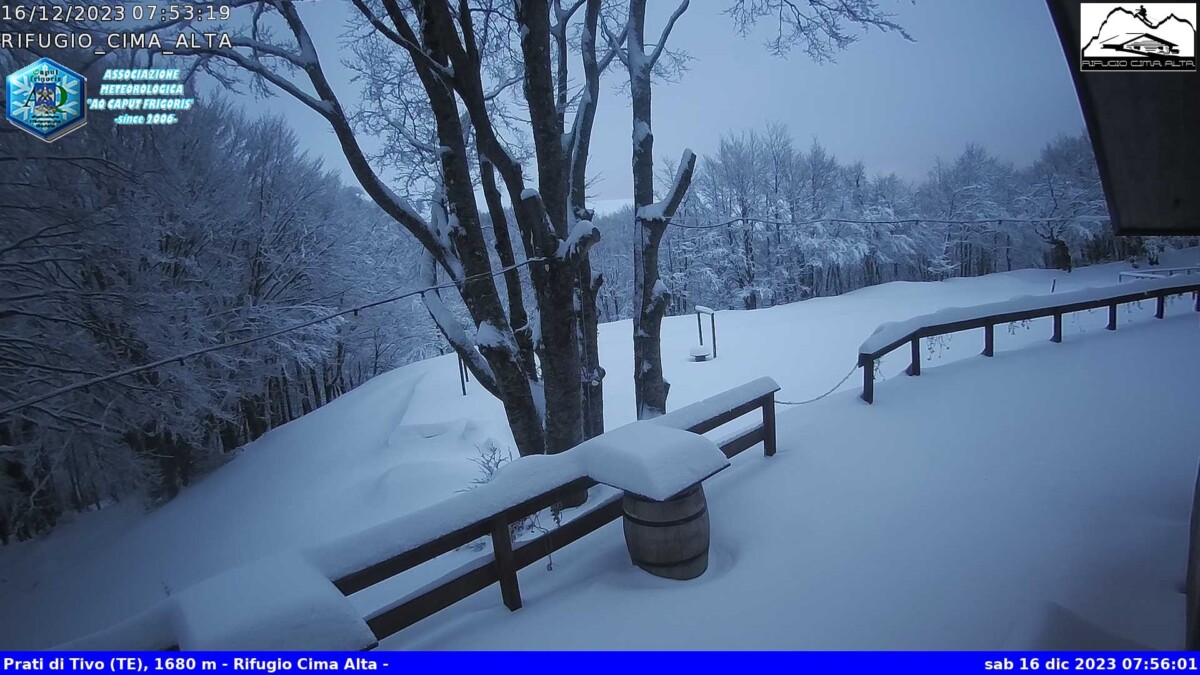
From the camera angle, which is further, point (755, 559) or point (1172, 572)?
point (755, 559)

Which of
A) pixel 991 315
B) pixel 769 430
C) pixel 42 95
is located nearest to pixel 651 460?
pixel 769 430

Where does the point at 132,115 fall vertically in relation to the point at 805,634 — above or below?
above

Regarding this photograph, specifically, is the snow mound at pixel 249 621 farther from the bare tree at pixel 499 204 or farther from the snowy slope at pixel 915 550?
the bare tree at pixel 499 204

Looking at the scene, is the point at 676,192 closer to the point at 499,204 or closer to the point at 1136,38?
the point at 499,204

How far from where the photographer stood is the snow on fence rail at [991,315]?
587 centimetres

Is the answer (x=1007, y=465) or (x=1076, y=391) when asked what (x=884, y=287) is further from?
(x=1007, y=465)

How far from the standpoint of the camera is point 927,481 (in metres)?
3.99

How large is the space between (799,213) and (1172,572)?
3244 centimetres

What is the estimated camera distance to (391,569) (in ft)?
7.98

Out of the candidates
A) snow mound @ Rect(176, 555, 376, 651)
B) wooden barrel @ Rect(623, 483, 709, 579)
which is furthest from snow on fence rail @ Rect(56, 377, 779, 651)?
wooden barrel @ Rect(623, 483, 709, 579)

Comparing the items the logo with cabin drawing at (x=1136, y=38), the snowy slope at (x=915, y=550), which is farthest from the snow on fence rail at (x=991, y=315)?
the logo with cabin drawing at (x=1136, y=38)

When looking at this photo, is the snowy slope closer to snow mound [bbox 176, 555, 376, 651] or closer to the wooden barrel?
the wooden barrel

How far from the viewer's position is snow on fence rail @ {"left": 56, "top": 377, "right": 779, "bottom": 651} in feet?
6.17

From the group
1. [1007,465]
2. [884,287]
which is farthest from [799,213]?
[1007,465]
